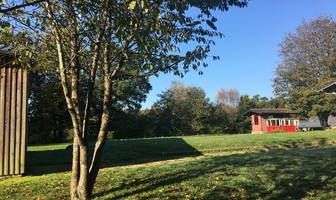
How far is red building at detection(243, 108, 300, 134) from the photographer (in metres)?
45.0

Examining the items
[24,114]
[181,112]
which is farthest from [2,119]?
[181,112]

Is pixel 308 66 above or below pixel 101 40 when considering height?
above

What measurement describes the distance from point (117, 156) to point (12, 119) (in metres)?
5.32

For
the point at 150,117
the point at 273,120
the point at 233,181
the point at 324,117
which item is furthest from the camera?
the point at 273,120

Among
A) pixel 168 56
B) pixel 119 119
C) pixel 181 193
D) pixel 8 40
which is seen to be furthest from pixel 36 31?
pixel 119 119

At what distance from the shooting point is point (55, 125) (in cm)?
3170

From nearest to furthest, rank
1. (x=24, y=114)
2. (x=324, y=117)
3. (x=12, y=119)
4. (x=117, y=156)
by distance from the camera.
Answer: (x=12, y=119) < (x=24, y=114) < (x=117, y=156) < (x=324, y=117)

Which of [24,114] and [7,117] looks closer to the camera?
[7,117]

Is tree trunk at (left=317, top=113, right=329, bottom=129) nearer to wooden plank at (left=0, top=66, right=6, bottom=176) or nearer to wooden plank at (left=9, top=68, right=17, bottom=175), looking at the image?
wooden plank at (left=9, top=68, right=17, bottom=175)

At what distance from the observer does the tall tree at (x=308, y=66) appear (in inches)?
1652

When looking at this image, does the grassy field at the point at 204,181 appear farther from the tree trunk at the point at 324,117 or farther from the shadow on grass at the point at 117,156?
the tree trunk at the point at 324,117

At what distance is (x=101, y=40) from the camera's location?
453cm

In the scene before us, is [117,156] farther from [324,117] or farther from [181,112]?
[324,117]

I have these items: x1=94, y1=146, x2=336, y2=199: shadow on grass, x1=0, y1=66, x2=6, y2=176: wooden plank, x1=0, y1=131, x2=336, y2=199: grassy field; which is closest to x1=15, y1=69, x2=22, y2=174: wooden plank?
x1=0, y1=66, x2=6, y2=176: wooden plank
